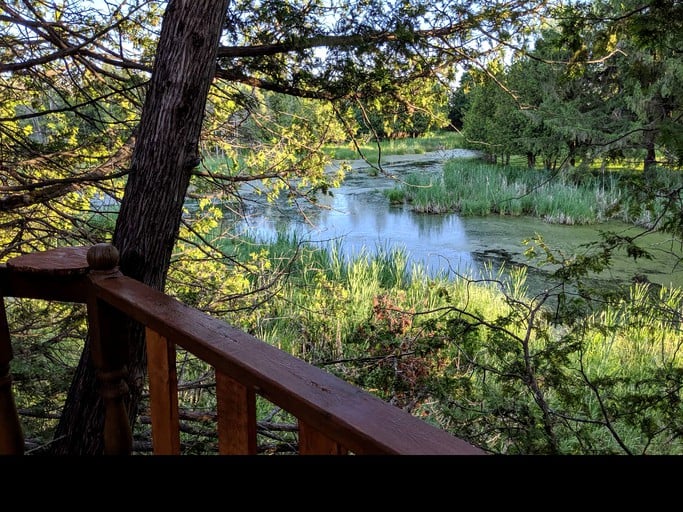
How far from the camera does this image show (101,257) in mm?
1106

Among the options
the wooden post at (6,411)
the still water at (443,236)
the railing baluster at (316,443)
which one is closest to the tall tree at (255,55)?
the wooden post at (6,411)

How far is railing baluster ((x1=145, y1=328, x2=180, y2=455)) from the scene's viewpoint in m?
0.92

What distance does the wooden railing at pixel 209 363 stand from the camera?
559 mm

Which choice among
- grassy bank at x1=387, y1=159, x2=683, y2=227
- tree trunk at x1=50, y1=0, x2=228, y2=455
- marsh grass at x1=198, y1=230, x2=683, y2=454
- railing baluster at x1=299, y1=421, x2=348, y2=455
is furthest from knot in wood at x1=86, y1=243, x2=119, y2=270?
grassy bank at x1=387, y1=159, x2=683, y2=227

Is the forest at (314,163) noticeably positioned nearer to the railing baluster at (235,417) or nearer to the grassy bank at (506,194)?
the railing baluster at (235,417)

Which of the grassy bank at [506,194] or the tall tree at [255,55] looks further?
the grassy bank at [506,194]

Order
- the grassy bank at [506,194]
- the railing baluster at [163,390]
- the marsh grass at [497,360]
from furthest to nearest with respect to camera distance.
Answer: the grassy bank at [506,194], the marsh grass at [497,360], the railing baluster at [163,390]

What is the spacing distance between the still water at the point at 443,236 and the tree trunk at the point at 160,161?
456 centimetres

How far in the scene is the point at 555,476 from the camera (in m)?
0.44

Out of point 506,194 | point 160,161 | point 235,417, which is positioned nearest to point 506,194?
point 506,194

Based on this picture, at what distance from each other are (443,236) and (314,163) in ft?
18.0

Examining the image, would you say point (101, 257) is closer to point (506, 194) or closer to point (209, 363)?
point (209, 363)

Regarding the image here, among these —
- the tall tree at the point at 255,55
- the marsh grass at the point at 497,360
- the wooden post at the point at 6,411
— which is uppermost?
the tall tree at the point at 255,55

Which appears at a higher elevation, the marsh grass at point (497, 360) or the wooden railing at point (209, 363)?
the wooden railing at point (209, 363)
